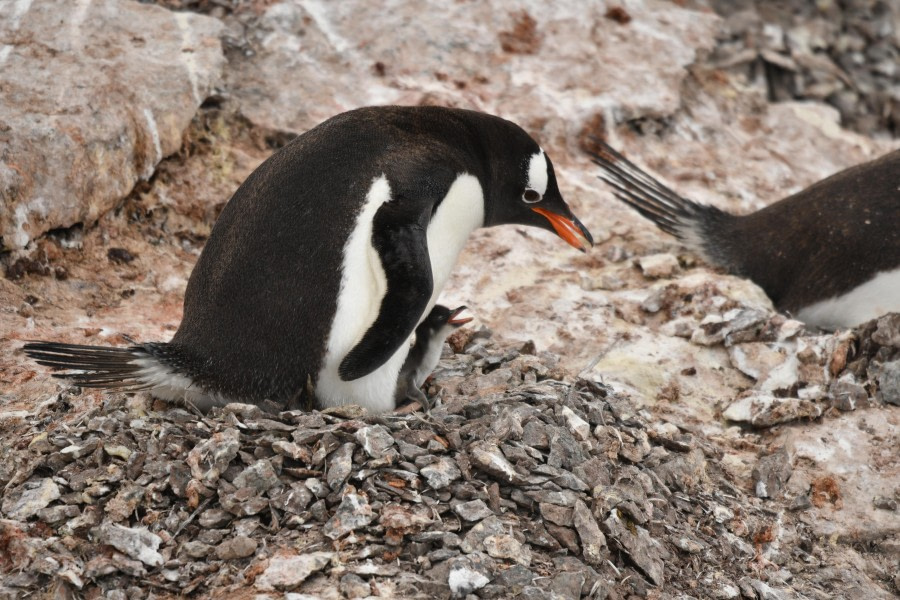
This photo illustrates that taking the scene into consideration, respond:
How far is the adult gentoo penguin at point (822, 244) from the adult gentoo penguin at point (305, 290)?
2.03 metres

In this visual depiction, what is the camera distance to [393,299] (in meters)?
2.59

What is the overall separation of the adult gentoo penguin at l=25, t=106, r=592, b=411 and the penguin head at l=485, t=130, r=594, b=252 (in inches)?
19.1

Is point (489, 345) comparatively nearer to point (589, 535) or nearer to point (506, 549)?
point (589, 535)

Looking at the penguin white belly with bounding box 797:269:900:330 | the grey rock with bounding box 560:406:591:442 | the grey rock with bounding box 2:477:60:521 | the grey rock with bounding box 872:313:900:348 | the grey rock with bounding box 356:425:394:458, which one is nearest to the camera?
the grey rock with bounding box 2:477:60:521

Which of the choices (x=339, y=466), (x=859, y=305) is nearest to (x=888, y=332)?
(x=859, y=305)

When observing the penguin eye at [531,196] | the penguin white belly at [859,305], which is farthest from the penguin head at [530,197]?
the penguin white belly at [859,305]

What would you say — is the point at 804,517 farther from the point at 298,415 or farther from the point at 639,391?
the point at 298,415

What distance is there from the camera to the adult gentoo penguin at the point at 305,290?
259 centimetres

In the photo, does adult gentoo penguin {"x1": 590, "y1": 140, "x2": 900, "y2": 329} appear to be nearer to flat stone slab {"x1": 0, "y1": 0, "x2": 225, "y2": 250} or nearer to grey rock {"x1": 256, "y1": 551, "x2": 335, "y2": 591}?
flat stone slab {"x1": 0, "y1": 0, "x2": 225, "y2": 250}

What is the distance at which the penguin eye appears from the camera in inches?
130

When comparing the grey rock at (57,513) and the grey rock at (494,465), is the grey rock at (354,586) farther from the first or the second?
the grey rock at (57,513)

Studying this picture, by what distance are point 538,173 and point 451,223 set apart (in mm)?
454

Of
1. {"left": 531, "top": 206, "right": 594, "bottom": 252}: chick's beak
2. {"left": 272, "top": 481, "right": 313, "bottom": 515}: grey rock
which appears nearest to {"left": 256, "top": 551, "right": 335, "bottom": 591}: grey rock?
{"left": 272, "top": 481, "right": 313, "bottom": 515}: grey rock

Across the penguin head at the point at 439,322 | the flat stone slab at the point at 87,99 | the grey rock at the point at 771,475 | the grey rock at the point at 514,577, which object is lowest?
the grey rock at the point at 771,475
